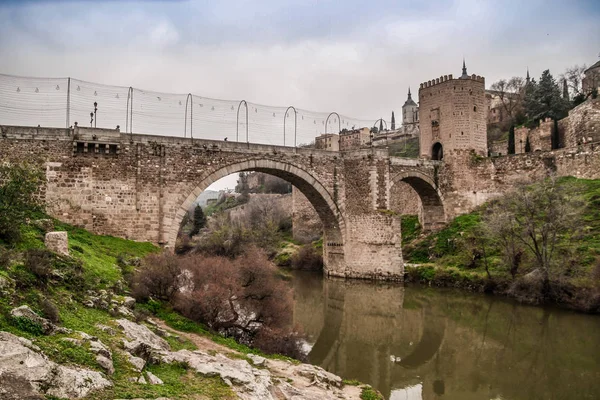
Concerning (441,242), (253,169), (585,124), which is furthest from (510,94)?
(253,169)

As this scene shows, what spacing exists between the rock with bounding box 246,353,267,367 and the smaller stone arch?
973 inches

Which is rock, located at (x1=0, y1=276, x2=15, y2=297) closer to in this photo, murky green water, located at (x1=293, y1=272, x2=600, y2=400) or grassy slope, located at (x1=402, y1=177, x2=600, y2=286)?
murky green water, located at (x1=293, y1=272, x2=600, y2=400)

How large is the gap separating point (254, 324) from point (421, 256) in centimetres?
1757

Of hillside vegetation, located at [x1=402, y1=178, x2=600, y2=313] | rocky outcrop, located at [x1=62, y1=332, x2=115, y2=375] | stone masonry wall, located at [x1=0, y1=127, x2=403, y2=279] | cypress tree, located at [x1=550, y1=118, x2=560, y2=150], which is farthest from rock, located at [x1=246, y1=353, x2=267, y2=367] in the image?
cypress tree, located at [x1=550, y1=118, x2=560, y2=150]

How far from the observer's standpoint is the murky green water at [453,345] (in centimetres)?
1088

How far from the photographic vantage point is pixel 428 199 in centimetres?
3064

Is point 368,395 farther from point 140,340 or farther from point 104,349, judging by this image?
point 104,349

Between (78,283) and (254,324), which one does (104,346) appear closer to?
(78,283)

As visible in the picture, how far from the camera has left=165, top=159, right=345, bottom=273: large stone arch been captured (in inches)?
750

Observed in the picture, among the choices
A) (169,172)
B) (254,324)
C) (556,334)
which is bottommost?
(556,334)

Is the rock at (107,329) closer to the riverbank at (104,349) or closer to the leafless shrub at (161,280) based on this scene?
the riverbank at (104,349)

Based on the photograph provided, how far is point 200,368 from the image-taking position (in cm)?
730

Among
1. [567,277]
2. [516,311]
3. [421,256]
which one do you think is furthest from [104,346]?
[421,256]

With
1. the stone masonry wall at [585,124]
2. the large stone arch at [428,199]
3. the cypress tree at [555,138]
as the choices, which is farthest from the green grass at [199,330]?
the cypress tree at [555,138]
